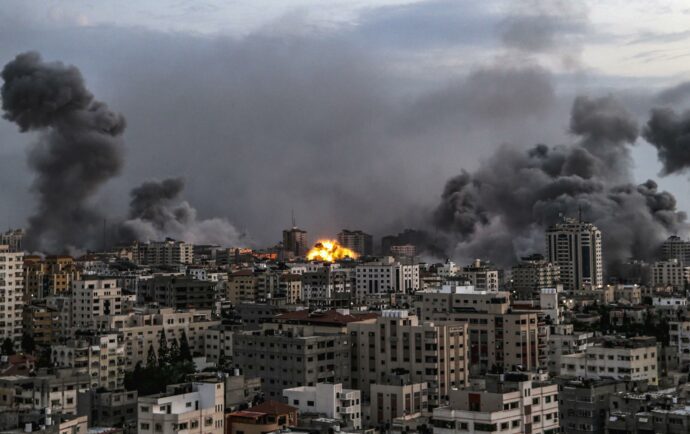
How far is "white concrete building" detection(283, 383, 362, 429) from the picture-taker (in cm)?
2611

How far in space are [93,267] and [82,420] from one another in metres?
62.1

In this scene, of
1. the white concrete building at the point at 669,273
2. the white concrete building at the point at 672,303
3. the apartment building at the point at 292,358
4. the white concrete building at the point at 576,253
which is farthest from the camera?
the white concrete building at the point at 576,253

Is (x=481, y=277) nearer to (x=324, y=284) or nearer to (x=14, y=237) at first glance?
(x=324, y=284)

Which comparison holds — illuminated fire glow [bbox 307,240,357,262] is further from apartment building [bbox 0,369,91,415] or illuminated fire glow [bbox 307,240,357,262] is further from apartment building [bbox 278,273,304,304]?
apartment building [bbox 0,369,91,415]

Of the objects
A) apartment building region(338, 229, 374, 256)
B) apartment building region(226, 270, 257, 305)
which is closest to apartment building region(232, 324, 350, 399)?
apartment building region(226, 270, 257, 305)

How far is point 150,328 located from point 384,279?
28.2 metres

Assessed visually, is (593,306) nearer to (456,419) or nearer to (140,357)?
(140,357)

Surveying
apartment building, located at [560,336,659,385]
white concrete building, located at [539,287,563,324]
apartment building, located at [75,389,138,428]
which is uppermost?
white concrete building, located at [539,287,563,324]

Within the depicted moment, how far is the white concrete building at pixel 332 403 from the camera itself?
1028 inches

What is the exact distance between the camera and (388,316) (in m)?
33.1

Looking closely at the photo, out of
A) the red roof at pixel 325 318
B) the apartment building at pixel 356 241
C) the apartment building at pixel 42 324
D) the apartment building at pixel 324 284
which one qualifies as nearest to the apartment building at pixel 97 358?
the red roof at pixel 325 318

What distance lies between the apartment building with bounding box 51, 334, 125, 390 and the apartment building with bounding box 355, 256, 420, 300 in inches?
1256

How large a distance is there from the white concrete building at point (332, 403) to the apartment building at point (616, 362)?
8581mm

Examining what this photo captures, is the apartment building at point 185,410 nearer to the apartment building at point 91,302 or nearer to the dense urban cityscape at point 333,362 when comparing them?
the dense urban cityscape at point 333,362
